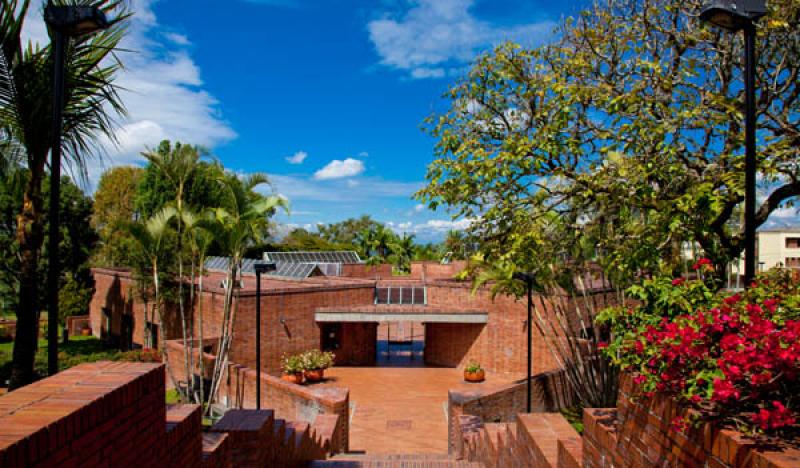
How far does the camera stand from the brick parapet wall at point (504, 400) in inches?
457

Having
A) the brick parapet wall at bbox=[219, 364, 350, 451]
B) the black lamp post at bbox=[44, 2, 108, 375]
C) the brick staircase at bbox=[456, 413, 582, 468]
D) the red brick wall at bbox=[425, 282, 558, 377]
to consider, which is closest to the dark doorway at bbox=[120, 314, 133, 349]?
the brick parapet wall at bbox=[219, 364, 350, 451]

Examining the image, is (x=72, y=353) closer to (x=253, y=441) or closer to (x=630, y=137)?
(x=253, y=441)

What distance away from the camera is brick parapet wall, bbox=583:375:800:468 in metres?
2.34

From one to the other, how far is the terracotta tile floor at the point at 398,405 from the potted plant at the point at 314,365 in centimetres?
43

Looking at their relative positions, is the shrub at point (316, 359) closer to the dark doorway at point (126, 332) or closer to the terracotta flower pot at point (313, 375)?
the terracotta flower pot at point (313, 375)

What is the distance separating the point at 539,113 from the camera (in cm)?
720

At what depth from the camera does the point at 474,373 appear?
17.6m

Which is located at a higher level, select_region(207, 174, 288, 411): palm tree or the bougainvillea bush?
select_region(207, 174, 288, 411): palm tree

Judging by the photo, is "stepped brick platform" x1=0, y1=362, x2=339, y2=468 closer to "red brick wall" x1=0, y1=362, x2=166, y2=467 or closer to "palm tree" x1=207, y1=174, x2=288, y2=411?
"red brick wall" x1=0, y1=362, x2=166, y2=467

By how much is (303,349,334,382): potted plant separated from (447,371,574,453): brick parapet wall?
18.6ft

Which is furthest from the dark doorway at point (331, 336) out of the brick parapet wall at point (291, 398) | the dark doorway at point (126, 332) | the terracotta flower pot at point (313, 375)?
the dark doorway at point (126, 332)

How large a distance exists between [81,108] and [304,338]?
42.0ft

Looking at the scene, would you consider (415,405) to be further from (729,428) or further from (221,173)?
(729,428)

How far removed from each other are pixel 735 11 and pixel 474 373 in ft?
49.1
